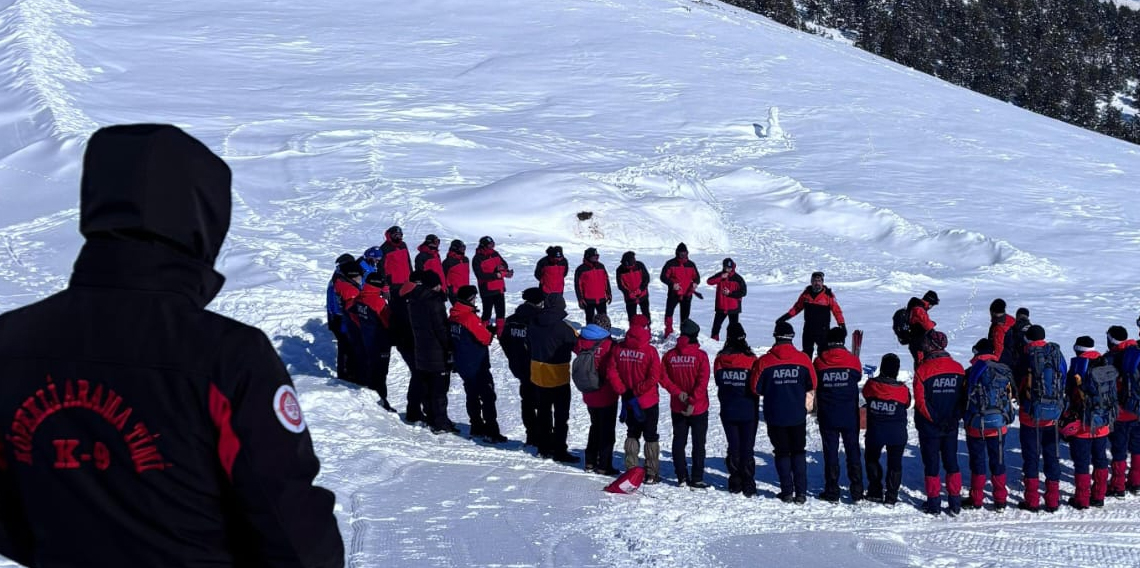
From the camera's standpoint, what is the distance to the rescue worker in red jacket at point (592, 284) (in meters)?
14.5

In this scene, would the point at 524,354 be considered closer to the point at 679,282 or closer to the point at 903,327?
the point at 679,282

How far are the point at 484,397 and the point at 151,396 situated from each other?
9118 mm

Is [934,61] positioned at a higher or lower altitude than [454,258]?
higher

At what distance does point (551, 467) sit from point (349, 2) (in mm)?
41799

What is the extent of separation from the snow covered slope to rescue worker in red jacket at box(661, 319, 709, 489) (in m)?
0.38

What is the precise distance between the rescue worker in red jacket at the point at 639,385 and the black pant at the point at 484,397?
1.67 metres

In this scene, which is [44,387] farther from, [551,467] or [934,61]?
[934,61]

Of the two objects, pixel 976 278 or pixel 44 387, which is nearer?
pixel 44 387

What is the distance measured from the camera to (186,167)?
223 cm

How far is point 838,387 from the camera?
984cm

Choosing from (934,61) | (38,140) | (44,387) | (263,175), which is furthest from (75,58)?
(934,61)

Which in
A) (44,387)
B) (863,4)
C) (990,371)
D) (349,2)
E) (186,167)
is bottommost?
(990,371)

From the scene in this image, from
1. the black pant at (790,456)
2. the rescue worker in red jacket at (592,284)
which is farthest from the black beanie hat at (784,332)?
the rescue worker in red jacket at (592,284)

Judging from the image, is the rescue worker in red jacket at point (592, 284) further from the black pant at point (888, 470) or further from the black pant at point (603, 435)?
the black pant at point (888, 470)
